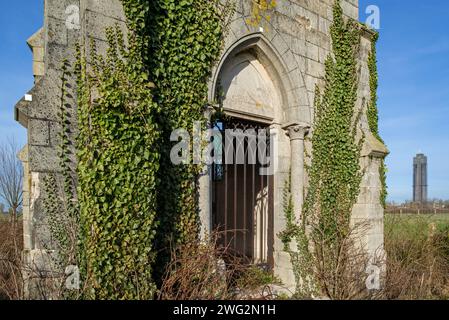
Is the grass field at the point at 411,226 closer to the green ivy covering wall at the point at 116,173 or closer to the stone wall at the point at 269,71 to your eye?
the stone wall at the point at 269,71

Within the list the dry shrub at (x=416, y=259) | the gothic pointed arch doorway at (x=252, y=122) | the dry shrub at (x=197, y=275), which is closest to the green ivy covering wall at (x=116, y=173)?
the dry shrub at (x=197, y=275)

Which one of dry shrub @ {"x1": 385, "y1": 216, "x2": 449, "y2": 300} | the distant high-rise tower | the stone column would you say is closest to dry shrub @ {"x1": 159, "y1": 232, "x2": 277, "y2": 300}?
the stone column

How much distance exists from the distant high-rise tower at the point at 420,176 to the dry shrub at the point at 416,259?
180ft

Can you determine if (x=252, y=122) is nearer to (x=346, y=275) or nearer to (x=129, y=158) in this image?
(x=129, y=158)

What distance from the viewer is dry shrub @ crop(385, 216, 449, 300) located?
4.50 m

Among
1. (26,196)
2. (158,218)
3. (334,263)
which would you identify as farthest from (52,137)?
(334,263)

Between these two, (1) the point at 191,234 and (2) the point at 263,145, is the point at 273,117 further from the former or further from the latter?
(1) the point at 191,234

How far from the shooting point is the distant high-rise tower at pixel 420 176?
5511 cm

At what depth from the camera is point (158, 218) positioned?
3602mm

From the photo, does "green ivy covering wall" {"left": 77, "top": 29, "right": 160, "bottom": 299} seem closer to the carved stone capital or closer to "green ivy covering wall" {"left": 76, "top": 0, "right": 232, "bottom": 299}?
"green ivy covering wall" {"left": 76, "top": 0, "right": 232, "bottom": 299}

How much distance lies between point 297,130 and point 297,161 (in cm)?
51

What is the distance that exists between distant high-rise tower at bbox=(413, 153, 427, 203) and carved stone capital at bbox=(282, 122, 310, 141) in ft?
190
